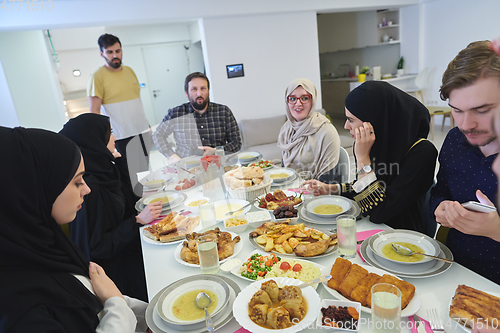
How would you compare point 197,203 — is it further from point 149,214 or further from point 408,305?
point 408,305

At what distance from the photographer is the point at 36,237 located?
94 centimetres

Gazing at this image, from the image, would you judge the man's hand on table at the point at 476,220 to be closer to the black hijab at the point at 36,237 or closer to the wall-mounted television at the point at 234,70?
Result: the black hijab at the point at 36,237

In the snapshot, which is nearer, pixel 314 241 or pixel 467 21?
pixel 314 241

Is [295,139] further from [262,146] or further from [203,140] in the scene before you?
[262,146]

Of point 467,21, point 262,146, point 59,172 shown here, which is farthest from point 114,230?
point 467,21

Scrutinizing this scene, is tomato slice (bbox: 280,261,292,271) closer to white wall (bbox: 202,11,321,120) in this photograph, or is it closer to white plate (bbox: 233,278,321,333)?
→ white plate (bbox: 233,278,321,333)

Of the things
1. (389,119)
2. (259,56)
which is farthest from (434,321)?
(259,56)

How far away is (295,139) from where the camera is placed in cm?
273

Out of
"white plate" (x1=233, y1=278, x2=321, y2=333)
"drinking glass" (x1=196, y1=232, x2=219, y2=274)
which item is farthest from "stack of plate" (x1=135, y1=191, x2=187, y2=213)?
"white plate" (x1=233, y1=278, x2=321, y2=333)

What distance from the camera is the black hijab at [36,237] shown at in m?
0.85

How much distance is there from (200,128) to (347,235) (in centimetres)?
252

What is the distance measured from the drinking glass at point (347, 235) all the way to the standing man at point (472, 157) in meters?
0.33

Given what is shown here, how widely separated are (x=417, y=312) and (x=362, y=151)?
0.84 meters

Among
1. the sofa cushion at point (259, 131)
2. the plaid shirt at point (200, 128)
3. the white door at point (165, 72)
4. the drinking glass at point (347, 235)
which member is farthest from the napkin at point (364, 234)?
the white door at point (165, 72)
